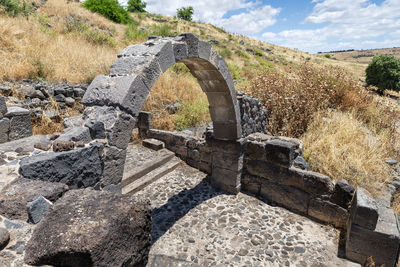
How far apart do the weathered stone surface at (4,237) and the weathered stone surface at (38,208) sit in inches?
6.0

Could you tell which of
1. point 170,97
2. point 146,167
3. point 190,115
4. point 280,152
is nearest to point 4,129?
point 146,167

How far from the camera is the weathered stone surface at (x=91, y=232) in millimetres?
1241

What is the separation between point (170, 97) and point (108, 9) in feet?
42.2

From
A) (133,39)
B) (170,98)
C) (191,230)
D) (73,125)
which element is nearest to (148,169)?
(191,230)

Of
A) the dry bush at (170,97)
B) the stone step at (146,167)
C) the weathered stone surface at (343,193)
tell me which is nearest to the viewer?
the weathered stone surface at (343,193)

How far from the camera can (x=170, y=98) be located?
8125 millimetres

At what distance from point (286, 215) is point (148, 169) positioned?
3.09 meters

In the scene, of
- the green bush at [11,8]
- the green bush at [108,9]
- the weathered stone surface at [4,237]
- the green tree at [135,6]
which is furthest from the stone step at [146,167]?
the green tree at [135,6]

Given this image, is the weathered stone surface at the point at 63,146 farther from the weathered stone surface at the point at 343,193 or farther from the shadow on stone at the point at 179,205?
the weathered stone surface at the point at 343,193

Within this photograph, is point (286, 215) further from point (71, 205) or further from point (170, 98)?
point (170, 98)

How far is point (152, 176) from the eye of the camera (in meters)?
5.10

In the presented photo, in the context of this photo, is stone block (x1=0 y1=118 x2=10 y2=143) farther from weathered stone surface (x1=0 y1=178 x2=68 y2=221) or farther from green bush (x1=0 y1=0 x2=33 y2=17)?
green bush (x1=0 y1=0 x2=33 y2=17)

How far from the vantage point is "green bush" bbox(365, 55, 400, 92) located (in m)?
12.7

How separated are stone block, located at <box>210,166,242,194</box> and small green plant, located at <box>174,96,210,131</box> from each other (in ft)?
7.95
